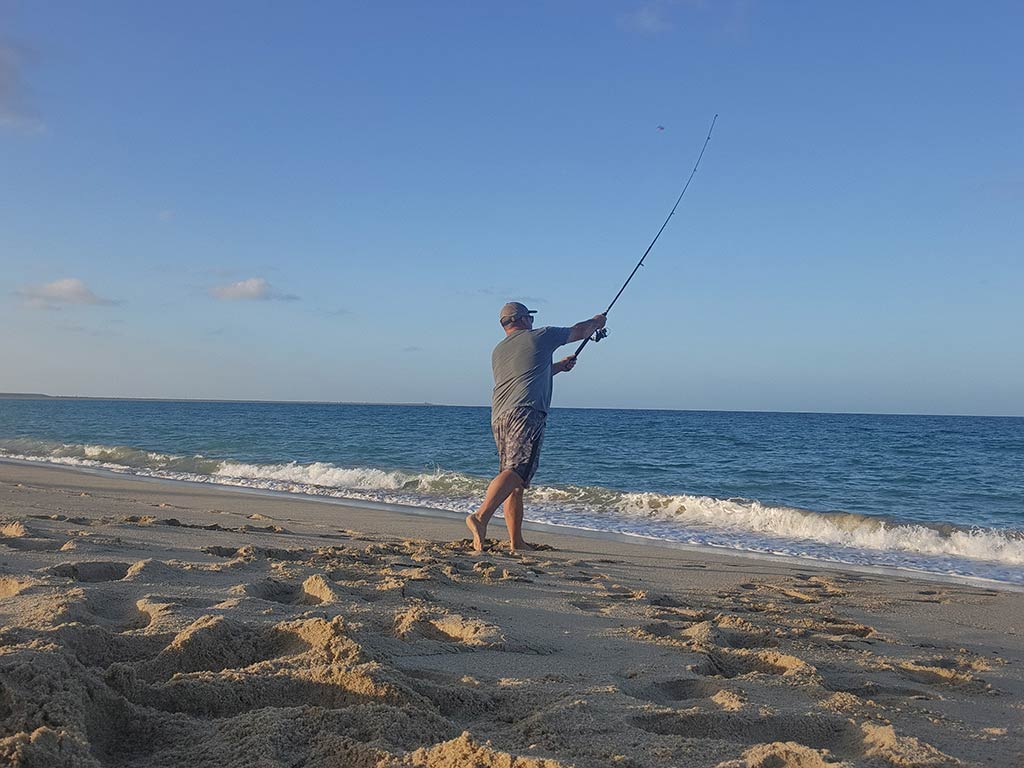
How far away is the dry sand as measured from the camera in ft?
5.57

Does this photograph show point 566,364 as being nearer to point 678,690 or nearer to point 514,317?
point 514,317

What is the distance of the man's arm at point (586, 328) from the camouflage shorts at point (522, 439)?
0.62m

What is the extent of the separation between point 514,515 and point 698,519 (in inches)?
220

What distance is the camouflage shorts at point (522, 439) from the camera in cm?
520

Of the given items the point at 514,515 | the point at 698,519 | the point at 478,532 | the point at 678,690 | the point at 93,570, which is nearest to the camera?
the point at 678,690

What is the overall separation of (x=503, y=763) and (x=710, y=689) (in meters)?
1.06

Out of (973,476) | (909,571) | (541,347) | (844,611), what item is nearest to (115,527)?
(541,347)

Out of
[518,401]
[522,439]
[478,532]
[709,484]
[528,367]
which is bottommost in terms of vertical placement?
[709,484]

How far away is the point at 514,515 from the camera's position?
5496mm

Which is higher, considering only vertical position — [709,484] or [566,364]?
[566,364]

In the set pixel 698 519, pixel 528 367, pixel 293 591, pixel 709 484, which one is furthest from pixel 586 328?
pixel 709 484

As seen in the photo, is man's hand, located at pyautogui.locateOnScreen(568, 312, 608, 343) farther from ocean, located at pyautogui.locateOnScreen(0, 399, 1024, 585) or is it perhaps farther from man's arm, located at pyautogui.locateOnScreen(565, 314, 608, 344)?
ocean, located at pyautogui.locateOnScreen(0, 399, 1024, 585)

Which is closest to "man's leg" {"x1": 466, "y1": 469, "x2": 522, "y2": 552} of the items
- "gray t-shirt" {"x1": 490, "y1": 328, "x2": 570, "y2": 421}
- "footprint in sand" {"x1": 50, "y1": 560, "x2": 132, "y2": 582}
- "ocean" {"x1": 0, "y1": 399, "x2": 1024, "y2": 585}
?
"gray t-shirt" {"x1": 490, "y1": 328, "x2": 570, "y2": 421}

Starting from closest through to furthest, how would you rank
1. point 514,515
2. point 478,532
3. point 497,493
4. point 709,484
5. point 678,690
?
point 678,690 < point 497,493 < point 478,532 < point 514,515 < point 709,484
